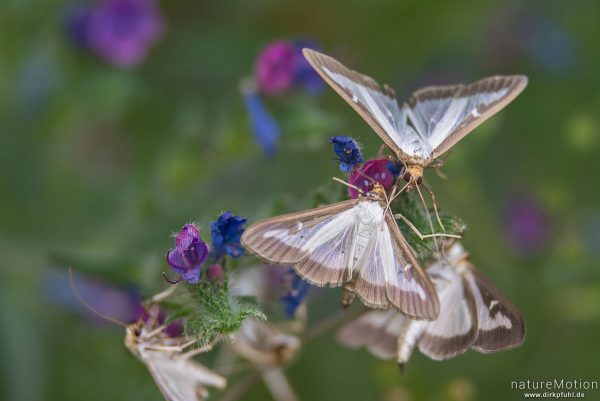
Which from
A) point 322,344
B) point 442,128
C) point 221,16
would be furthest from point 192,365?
point 221,16

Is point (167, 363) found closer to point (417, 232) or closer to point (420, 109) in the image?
point (417, 232)

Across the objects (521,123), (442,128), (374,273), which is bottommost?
(521,123)

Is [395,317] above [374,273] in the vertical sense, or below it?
below

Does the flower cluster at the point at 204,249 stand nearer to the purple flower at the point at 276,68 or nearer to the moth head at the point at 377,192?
the moth head at the point at 377,192

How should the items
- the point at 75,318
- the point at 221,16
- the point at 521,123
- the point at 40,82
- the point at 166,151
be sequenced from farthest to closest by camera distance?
the point at 221,16, the point at 521,123, the point at 75,318, the point at 40,82, the point at 166,151

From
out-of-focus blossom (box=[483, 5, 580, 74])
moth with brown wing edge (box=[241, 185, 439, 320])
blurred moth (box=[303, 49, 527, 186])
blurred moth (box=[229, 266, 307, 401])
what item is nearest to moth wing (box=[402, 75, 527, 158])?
blurred moth (box=[303, 49, 527, 186])

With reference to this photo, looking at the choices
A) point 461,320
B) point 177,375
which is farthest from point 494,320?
point 177,375

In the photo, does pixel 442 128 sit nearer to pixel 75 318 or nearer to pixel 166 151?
pixel 166 151

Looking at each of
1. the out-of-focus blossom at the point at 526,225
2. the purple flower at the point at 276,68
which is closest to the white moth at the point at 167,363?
the purple flower at the point at 276,68
